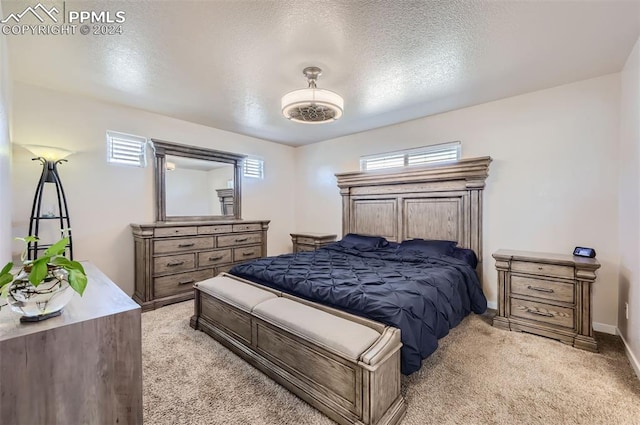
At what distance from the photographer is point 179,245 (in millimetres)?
3684

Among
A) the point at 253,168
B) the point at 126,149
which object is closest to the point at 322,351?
the point at 126,149

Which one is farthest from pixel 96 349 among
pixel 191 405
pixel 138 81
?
pixel 138 81

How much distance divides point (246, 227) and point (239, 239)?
23 cm

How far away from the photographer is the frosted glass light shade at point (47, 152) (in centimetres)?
283

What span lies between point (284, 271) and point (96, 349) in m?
1.67

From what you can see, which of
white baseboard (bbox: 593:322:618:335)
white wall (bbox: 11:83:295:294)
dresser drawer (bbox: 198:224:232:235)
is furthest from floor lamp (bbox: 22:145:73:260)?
white baseboard (bbox: 593:322:618:335)

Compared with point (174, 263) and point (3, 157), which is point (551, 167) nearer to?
point (174, 263)

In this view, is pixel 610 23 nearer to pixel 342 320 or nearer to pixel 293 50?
pixel 293 50

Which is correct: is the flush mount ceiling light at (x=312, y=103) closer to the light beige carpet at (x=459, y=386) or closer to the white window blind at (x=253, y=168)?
the light beige carpet at (x=459, y=386)

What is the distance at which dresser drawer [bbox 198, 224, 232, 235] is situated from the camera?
392 cm

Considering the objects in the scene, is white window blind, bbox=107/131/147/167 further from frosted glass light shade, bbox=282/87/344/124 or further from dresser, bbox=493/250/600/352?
dresser, bbox=493/250/600/352

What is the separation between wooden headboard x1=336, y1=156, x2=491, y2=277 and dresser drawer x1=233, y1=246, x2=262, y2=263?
1516 mm

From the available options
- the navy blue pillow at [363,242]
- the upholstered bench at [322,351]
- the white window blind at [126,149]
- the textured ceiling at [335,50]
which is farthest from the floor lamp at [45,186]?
the navy blue pillow at [363,242]

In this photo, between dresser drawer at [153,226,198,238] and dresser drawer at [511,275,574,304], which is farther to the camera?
dresser drawer at [153,226,198,238]
